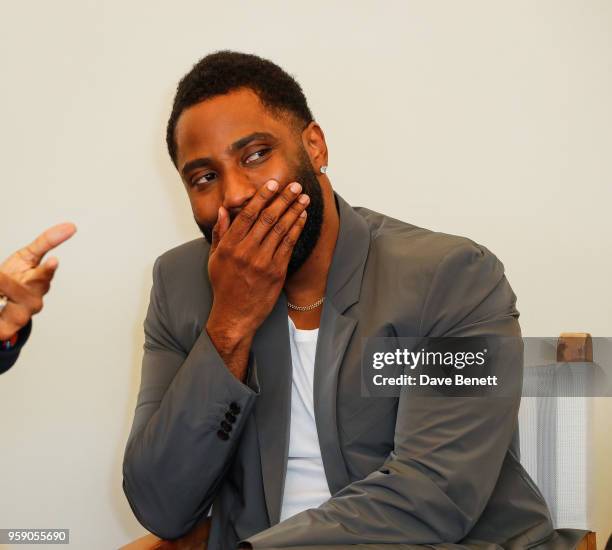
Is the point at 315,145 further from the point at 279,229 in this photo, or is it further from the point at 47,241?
the point at 47,241

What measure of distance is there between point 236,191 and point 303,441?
1.89 ft

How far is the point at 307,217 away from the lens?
2146 millimetres

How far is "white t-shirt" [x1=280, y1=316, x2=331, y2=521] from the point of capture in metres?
2.08

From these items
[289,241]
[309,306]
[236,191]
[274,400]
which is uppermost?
[236,191]

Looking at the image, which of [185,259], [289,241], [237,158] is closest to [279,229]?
[289,241]

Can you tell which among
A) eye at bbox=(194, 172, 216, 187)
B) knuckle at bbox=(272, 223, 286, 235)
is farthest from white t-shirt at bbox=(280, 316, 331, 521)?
eye at bbox=(194, 172, 216, 187)

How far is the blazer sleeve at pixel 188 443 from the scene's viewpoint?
6.59 ft

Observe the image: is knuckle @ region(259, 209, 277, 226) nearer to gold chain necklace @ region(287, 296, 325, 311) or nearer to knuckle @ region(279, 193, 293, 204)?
knuckle @ region(279, 193, 293, 204)

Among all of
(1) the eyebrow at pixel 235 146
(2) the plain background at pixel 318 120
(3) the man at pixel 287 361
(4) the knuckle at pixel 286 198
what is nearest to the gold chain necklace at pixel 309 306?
(3) the man at pixel 287 361

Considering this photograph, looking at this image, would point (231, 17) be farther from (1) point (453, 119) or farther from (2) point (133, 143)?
(1) point (453, 119)

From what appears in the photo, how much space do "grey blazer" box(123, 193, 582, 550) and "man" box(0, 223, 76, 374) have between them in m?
0.49

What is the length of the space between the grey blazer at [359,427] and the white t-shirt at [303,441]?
0.05 m

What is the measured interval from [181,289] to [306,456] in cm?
52

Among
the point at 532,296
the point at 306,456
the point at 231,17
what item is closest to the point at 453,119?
the point at 532,296
